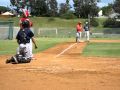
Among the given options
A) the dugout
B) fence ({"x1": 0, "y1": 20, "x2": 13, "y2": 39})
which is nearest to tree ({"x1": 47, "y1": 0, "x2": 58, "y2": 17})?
fence ({"x1": 0, "y1": 20, "x2": 13, "y2": 39})

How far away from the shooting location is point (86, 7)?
88.2 m

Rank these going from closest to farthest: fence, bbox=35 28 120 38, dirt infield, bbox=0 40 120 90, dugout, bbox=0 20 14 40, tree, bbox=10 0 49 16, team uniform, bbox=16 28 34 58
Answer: dirt infield, bbox=0 40 120 90, team uniform, bbox=16 28 34 58, dugout, bbox=0 20 14 40, fence, bbox=35 28 120 38, tree, bbox=10 0 49 16

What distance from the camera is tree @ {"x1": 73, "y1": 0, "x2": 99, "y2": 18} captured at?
85.8 metres

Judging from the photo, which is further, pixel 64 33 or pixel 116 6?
pixel 116 6

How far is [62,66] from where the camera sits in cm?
1379

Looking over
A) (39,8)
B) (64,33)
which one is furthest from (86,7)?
(64,33)

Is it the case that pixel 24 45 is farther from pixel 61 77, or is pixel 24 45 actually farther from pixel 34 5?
pixel 34 5

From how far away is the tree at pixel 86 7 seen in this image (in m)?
85.8

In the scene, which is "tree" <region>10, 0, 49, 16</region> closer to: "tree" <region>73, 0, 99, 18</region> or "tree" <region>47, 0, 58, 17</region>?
"tree" <region>47, 0, 58, 17</region>

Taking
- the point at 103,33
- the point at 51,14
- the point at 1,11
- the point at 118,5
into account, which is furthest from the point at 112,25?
the point at 1,11

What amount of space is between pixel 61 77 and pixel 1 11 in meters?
107

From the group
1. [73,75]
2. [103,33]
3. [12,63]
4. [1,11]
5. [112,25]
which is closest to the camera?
[73,75]

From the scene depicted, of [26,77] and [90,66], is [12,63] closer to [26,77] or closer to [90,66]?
[90,66]

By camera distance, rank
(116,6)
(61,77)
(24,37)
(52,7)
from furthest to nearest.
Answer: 1. (52,7)
2. (116,6)
3. (24,37)
4. (61,77)
